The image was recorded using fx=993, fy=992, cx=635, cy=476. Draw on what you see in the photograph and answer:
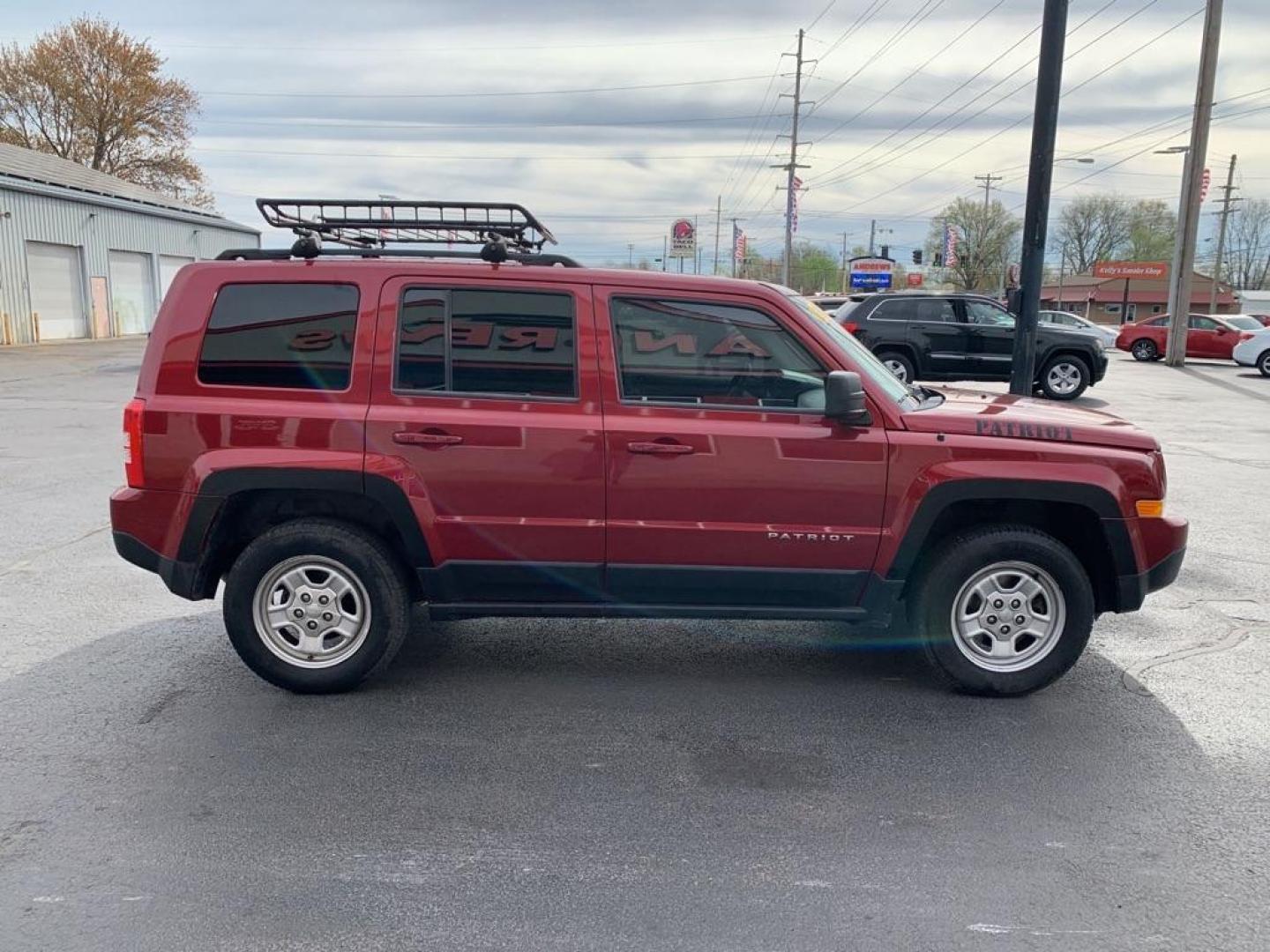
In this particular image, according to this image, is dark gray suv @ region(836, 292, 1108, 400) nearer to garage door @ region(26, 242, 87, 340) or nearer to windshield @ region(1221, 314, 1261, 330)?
windshield @ region(1221, 314, 1261, 330)

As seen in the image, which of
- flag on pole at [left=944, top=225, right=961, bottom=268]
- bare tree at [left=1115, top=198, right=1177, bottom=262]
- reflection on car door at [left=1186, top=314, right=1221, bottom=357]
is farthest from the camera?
bare tree at [left=1115, top=198, right=1177, bottom=262]

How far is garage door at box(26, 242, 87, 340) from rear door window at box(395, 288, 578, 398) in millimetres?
34242

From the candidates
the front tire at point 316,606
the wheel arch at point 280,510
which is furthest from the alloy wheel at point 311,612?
the wheel arch at point 280,510

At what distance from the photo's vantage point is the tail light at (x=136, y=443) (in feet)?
14.2

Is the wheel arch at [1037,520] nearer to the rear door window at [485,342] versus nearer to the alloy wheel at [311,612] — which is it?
the rear door window at [485,342]

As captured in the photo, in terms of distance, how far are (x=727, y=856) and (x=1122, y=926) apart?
118 centimetres

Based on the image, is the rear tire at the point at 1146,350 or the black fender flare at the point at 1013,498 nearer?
the black fender flare at the point at 1013,498

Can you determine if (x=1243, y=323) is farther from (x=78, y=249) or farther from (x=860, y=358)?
(x=78, y=249)

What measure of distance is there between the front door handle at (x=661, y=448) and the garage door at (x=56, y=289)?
115 feet

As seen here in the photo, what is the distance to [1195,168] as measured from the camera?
83.9ft

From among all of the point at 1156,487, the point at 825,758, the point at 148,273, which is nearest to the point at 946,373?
the point at 1156,487

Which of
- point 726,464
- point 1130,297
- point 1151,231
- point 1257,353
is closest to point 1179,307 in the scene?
point 1257,353

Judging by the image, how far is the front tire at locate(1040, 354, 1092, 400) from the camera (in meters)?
17.2

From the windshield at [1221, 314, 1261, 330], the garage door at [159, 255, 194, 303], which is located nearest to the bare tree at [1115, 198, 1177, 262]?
the windshield at [1221, 314, 1261, 330]
